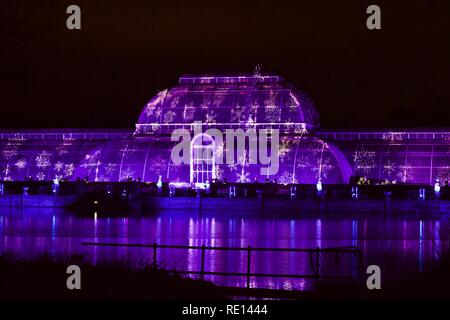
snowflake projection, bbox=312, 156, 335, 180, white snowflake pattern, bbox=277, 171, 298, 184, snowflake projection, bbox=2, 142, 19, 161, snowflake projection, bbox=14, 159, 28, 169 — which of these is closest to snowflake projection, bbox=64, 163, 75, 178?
snowflake projection, bbox=14, 159, 28, 169

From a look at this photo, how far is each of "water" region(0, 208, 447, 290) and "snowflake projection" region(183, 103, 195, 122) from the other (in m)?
24.9

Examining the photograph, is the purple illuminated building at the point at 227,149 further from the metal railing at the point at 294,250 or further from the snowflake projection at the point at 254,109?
the metal railing at the point at 294,250

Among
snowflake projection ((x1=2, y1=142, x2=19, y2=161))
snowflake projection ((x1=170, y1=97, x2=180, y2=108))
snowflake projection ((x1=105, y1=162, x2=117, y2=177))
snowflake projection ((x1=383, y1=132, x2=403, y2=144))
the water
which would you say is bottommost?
the water

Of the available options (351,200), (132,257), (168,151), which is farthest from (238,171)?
(132,257)

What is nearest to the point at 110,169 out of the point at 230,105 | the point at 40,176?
the point at 40,176

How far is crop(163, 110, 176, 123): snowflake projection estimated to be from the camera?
120 meters

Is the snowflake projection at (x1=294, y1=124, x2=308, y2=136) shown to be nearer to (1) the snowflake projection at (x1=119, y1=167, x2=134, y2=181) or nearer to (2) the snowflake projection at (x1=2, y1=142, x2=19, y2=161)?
(1) the snowflake projection at (x1=119, y1=167, x2=134, y2=181)

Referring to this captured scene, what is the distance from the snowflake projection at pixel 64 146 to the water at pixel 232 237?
977 inches

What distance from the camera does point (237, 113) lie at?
4609 inches

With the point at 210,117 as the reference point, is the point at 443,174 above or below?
below

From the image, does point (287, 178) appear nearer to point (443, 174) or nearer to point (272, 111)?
point (272, 111)

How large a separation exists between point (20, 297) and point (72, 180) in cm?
8494

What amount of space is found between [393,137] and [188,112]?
23.7m

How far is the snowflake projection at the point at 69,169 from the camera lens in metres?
120
